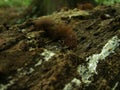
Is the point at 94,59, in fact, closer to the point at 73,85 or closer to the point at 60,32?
the point at 73,85

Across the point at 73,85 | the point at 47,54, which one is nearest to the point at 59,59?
the point at 47,54

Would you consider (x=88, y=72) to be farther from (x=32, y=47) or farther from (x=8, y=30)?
(x=8, y=30)

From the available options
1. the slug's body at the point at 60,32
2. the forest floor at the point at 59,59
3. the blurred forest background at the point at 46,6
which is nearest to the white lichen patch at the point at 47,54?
the forest floor at the point at 59,59

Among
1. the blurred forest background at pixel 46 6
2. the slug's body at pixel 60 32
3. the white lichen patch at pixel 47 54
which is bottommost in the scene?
the blurred forest background at pixel 46 6

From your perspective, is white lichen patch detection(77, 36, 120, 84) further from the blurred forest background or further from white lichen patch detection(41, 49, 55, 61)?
the blurred forest background

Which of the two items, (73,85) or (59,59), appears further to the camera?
(59,59)

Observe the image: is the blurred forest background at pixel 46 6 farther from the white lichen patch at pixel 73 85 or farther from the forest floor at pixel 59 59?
the white lichen patch at pixel 73 85

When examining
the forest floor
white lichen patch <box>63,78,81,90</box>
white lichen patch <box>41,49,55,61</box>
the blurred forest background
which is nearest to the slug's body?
the forest floor
